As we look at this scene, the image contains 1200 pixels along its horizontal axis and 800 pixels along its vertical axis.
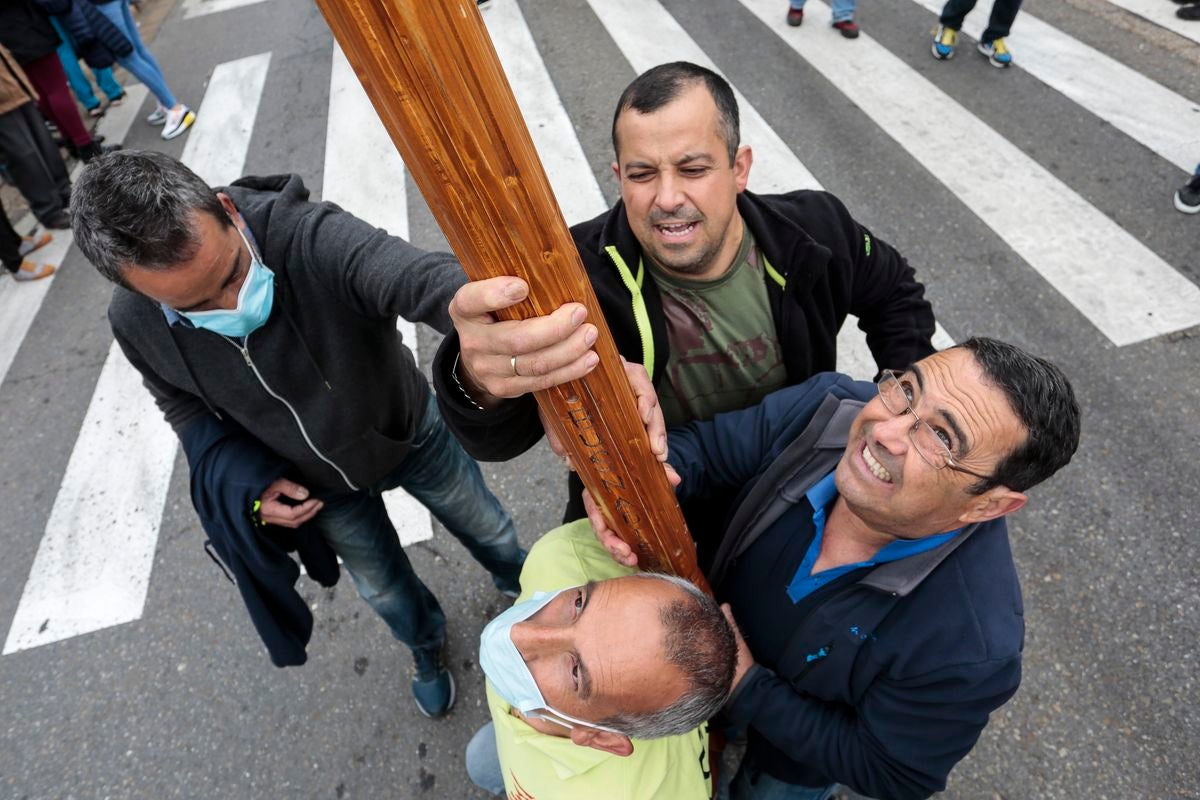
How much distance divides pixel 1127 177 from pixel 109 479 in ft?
21.5

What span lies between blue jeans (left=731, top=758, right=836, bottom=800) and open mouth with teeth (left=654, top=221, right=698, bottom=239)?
5.25ft

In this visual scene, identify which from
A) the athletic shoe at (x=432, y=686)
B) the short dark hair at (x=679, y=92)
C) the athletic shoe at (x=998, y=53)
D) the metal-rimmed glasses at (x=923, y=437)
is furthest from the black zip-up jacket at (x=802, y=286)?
the athletic shoe at (x=998, y=53)

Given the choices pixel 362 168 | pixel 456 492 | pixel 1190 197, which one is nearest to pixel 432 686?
pixel 456 492

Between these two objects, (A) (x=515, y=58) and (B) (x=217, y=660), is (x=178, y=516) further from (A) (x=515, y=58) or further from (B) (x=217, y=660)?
(A) (x=515, y=58)

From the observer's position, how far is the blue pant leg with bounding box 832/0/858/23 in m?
6.09

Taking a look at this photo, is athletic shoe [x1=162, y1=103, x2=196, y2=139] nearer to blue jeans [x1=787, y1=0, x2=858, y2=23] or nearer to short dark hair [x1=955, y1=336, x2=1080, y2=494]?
blue jeans [x1=787, y1=0, x2=858, y2=23]

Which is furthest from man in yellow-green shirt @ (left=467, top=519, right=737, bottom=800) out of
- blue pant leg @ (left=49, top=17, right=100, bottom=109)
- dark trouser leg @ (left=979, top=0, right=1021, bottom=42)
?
blue pant leg @ (left=49, top=17, right=100, bottom=109)

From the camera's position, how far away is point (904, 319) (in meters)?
2.12

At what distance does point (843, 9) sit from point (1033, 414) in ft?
19.8

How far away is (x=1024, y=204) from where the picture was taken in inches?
173

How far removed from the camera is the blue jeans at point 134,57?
6.26m

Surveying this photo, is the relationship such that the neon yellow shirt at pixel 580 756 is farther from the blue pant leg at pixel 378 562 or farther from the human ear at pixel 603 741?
the blue pant leg at pixel 378 562

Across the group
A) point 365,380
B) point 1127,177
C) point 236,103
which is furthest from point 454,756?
point 236,103

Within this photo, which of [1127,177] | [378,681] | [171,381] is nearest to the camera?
[171,381]
